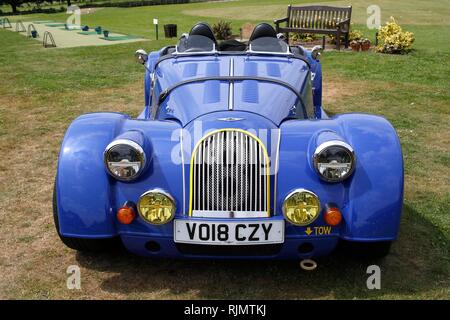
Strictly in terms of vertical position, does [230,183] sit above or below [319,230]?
above

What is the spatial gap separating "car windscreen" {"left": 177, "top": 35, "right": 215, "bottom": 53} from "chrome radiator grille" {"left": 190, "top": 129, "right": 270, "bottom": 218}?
7.44ft

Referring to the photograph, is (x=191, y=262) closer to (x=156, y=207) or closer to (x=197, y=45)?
(x=156, y=207)

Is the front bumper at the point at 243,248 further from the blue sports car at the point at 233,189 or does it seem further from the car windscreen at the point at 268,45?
the car windscreen at the point at 268,45

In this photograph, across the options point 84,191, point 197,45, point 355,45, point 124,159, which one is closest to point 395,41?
point 355,45

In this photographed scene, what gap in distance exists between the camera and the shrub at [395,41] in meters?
13.0

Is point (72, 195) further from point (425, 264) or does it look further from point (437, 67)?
point (437, 67)

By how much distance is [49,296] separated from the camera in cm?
346

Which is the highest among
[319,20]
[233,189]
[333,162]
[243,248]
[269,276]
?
[319,20]

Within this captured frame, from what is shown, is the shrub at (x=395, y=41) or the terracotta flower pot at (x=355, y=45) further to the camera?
the terracotta flower pot at (x=355, y=45)

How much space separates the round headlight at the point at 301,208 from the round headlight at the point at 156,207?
29.6 inches

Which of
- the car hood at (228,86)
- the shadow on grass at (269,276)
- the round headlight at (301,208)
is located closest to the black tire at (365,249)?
the shadow on grass at (269,276)

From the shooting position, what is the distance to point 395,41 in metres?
13.0

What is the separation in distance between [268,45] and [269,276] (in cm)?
271

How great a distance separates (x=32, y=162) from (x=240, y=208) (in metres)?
3.56
